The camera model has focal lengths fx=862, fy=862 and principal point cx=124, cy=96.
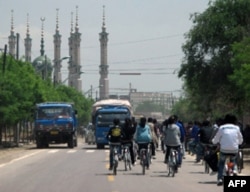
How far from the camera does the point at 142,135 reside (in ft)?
92.6

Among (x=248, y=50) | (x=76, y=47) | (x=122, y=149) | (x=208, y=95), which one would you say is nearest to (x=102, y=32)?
(x=76, y=47)

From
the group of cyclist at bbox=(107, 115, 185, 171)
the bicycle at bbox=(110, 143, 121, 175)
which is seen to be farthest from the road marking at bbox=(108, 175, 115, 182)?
the group of cyclist at bbox=(107, 115, 185, 171)

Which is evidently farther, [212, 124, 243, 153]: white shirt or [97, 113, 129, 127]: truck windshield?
[97, 113, 129, 127]: truck windshield

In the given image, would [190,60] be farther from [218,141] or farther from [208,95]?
[218,141]

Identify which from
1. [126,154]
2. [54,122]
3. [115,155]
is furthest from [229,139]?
[54,122]

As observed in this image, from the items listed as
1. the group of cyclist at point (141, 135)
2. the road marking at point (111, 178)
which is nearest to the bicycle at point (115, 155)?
the group of cyclist at point (141, 135)

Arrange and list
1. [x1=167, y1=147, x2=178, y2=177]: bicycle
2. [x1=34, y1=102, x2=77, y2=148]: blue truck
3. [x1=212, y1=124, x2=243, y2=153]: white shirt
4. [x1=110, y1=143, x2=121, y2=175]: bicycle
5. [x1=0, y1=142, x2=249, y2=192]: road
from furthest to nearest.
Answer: [x1=34, y1=102, x2=77, y2=148]: blue truck
[x1=110, y1=143, x2=121, y2=175]: bicycle
[x1=167, y1=147, x2=178, y2=177]: bicycle
[x1=0, y1=142, x2=249, y2=192]: road
[x1=212, y1=124, x2=243, y2=153]: white shirt

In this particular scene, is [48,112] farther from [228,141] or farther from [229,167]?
[229,167]

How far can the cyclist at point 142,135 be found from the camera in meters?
28.2

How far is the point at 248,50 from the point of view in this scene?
140 ft

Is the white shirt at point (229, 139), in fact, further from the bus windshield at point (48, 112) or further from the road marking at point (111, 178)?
the bus windshield at point (48, 112)

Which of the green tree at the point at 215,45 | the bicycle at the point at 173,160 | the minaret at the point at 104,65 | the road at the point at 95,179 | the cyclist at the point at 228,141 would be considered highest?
the minaret at the point at 104,65

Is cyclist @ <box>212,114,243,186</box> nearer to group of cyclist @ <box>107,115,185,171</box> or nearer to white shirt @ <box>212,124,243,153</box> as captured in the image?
white shirt @ <box>212,124,243,153</box>

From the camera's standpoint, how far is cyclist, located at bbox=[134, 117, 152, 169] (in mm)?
28172
